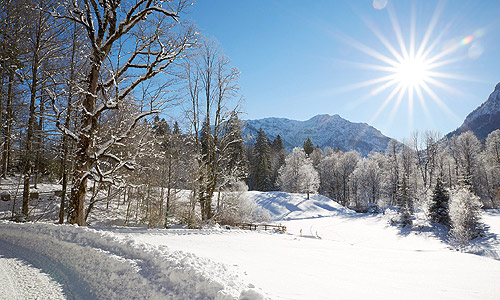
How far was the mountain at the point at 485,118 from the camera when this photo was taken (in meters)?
108

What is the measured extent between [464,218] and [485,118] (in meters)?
131

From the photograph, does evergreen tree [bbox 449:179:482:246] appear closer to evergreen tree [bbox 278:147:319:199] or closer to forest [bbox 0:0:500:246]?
forest [bbox 0:0:500:246]

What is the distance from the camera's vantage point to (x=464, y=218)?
78.3 ft

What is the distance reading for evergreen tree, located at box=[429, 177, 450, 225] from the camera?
2986 cm

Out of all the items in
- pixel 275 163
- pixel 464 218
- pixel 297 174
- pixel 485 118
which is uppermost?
pixel 485 118

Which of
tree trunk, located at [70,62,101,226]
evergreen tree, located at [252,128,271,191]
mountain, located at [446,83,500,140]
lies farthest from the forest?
mountain, located at [446,83,500,140]

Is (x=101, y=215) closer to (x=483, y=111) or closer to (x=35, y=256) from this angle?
(x=35, y=256)

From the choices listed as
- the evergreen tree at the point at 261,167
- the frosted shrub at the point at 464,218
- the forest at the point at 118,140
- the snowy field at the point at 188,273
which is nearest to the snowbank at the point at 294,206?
the forest at the point at 118,140

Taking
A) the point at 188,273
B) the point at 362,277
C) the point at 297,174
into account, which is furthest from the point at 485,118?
the point at 188,273

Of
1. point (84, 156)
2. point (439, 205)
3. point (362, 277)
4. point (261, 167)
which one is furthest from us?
point (261, 167)

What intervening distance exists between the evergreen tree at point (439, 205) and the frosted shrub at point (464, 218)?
4671 mm

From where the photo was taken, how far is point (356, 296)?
169 inches

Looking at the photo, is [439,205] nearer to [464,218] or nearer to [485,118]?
[464,218]

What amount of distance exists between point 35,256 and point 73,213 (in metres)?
1.51
